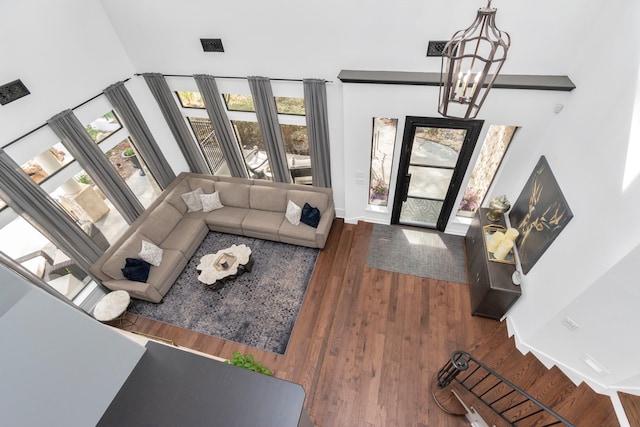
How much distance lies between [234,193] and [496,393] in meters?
5.20

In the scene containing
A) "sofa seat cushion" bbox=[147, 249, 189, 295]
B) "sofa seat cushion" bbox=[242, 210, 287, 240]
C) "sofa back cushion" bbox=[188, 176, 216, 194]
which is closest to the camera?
"sofa seat cushion" bbox=[147, 249, 189, 295]

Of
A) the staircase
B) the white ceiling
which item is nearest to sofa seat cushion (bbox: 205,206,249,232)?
the white ceiling

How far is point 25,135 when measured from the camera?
12.9ft

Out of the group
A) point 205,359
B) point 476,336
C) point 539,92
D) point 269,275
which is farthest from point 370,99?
point 205,359

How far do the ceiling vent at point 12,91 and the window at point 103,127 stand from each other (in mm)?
968

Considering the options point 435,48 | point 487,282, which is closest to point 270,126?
point 435,48

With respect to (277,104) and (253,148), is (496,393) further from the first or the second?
(253,148)

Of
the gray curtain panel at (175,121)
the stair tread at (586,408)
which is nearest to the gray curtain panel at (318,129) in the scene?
the gray curtain panel at (175,121)

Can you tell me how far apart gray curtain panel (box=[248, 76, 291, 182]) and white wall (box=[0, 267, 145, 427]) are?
4.51 meters

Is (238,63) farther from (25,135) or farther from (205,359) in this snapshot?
(205,359)

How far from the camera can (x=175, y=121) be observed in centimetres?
585

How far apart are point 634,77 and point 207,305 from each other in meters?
5.80

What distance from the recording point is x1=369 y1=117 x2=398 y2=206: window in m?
4.70

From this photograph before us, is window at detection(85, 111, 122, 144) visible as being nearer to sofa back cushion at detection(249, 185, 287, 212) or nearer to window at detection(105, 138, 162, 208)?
window at detection(105, 138, 162, 208)
